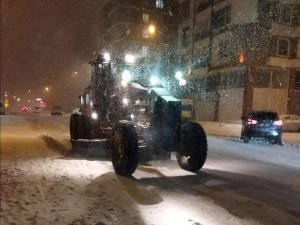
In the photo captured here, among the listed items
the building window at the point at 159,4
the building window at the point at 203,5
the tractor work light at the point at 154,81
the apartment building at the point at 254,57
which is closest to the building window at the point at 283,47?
the apartment building at the point at 254,57

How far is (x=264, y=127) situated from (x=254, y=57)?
65.5 feet

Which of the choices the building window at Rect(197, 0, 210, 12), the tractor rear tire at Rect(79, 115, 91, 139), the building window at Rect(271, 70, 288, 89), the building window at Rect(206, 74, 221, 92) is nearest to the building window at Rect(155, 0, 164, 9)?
the building window at Rect(197, 0, 210, 12)

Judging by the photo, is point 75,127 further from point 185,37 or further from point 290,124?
point 185,37

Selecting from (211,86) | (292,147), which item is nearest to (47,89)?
(211,86)

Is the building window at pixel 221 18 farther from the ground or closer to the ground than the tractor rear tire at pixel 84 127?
farther from the ground

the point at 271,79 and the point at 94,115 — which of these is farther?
the point at 271,79

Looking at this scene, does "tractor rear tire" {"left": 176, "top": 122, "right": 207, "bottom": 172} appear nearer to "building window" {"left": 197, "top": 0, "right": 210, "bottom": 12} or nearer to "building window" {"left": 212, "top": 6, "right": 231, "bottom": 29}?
"building window" {"left": 212, "top": 6, "right": 231, "bottom": 29}

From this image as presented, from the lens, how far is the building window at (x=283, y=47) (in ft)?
137

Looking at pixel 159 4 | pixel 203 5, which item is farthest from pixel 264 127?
pixel 159 4

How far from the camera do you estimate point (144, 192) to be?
9.38 m

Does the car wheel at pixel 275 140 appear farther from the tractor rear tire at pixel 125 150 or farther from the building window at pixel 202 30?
the building window at pixel 202 30

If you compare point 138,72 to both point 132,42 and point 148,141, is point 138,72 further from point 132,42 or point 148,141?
point 132,42

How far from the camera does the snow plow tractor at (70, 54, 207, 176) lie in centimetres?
1154

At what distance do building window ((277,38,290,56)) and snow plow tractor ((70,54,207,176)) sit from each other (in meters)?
30.1
